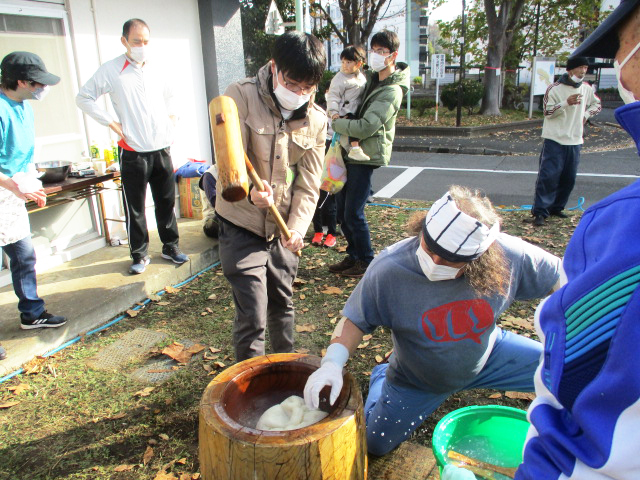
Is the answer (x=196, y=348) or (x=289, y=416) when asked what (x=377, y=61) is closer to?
(x=196, y=348)

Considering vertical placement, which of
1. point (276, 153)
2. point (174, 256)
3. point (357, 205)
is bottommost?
point (174, 256)

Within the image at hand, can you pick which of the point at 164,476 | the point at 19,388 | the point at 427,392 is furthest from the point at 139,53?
the point at 427,392

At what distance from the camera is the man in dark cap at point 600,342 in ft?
3.29

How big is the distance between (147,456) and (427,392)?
5.33ft

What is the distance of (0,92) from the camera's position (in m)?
3.78

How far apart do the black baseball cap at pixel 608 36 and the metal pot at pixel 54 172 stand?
4516 mm

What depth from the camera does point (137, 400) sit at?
3354mm

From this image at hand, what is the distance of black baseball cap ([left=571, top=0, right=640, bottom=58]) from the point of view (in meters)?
1.21

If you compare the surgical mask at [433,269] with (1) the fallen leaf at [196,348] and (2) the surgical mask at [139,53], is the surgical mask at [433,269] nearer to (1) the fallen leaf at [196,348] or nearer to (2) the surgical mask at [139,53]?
(1) the fallen leaf at [196,348]

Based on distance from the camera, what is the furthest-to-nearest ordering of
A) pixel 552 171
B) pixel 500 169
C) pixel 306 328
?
1. pixel 500 169
2. pixel 552 171
3. pixel 306 328

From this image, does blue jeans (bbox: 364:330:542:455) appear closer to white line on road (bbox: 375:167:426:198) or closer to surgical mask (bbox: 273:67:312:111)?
surgical mask (bbox: 273:67:312:111)

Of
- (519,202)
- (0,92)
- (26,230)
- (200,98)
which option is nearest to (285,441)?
(26,230)

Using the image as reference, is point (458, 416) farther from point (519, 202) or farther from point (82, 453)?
point (519, 202)

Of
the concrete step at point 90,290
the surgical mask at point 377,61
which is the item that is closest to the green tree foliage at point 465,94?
the surgical mask at point 377,61
